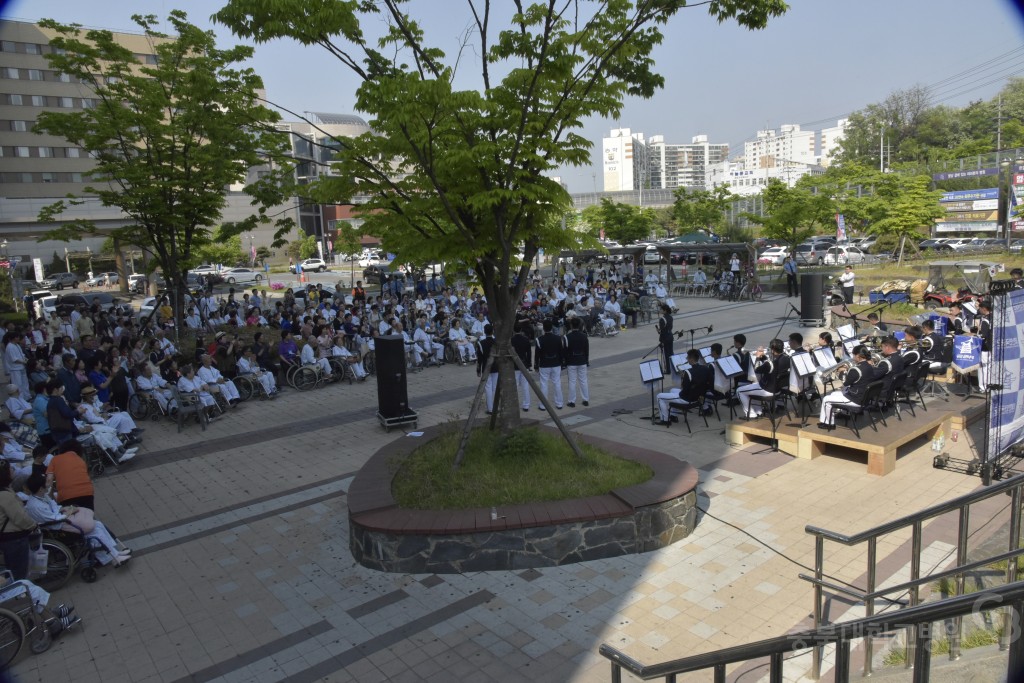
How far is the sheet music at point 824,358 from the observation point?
1138 cm

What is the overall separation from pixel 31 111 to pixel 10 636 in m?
66.9

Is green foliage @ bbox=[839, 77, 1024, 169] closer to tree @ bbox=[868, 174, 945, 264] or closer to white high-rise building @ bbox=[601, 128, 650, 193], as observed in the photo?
tree @ bbox=[868, 174, 945, 264]

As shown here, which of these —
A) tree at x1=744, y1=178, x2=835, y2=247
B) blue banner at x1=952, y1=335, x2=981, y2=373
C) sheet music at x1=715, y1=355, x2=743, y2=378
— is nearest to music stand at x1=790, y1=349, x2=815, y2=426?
sheet music at x1=715, y1=355, x2=743, y2=378

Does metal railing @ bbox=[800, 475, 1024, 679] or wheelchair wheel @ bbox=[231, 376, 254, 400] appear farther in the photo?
wheelchair wheel @ bbox=[231, 376, 254, 400]

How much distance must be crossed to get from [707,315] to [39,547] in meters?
22.3

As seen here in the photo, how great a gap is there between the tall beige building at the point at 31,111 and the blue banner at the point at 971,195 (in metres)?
62.6

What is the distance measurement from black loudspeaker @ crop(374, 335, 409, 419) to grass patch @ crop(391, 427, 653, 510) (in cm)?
336

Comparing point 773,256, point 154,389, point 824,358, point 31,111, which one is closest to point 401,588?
point 824,358

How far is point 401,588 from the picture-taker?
22.7ft

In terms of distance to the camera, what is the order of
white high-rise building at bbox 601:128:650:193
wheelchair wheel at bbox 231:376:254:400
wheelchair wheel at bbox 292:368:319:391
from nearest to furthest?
1. wheelchair wheel at bbox 231:376:254:400
2. wheelchair wheel at bbox 292:368:319:391
3. white high-rise building at bbox 601:128:650:193

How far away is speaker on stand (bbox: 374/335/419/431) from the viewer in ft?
40.2

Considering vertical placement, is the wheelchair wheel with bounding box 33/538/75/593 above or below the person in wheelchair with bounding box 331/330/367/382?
below

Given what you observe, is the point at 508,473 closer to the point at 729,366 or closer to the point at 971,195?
the point at 729,366

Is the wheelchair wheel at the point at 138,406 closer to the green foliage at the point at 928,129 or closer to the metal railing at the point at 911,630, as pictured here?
the metal railing at the point at 911,630
